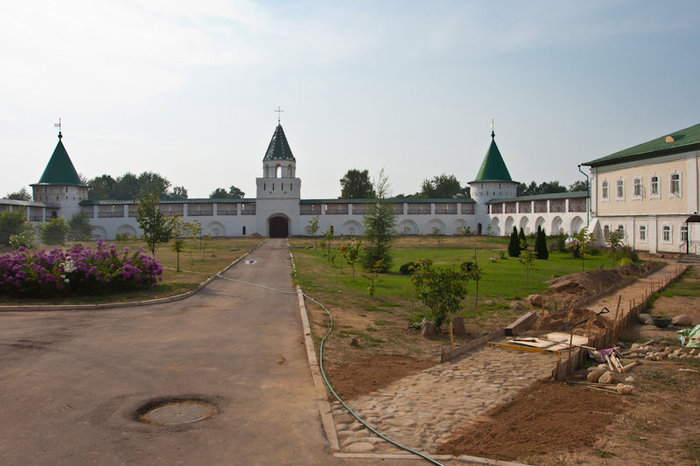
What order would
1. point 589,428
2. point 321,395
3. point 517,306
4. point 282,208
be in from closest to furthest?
point 589,428
point 321,395
point 517,306
point 282,208

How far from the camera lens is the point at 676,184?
2783cm

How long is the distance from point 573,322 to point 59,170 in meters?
50.3

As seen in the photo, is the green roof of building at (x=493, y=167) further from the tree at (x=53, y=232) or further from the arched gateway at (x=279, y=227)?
the tree at (x=53, y=232)

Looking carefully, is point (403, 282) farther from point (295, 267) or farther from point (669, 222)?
point (669, 222)

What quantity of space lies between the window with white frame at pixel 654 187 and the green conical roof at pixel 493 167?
2130cm

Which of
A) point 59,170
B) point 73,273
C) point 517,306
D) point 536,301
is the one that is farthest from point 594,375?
point 59,170

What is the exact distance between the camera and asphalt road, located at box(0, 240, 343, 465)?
4492 millimetres

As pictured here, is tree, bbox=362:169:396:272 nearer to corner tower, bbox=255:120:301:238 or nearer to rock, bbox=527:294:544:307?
rock, bbox=527:294:544:307

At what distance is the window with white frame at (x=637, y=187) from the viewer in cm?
3038

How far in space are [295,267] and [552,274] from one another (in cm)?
1034

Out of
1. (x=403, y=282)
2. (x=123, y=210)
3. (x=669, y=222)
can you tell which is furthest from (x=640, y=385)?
(x=123, y=210)

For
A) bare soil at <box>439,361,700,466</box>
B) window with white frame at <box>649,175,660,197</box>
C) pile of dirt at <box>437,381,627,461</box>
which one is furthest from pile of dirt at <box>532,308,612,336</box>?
window with white frame at <box>649,175,660,197</box>

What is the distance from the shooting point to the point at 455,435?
4934 millimetres

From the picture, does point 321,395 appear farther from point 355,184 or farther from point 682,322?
point 355,184
